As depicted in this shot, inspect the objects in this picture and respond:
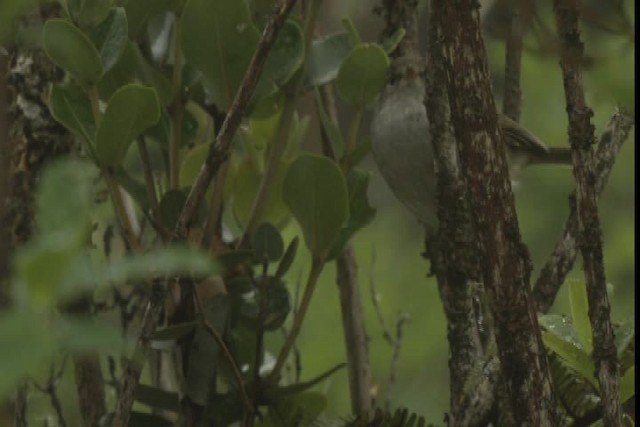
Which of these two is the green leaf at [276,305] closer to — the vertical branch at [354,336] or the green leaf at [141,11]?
the vertical branch at [354,336]

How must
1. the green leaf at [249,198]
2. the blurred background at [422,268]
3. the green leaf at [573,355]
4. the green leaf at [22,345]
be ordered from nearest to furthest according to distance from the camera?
the green leaf at [22,345]
the green leaf at [573,355]
the green leaf at [249,198]
the blurred background at [422,268]

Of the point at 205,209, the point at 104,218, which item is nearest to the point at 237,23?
the point at 205,209

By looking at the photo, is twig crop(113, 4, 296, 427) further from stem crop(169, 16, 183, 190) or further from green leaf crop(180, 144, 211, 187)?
green leaf crop(180, 144, 211, 187)

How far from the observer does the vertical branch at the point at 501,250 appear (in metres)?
0.89

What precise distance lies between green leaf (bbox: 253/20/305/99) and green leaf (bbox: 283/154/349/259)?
0.41ft

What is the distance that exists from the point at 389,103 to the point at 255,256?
0.80 meters

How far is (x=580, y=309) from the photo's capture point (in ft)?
3.40

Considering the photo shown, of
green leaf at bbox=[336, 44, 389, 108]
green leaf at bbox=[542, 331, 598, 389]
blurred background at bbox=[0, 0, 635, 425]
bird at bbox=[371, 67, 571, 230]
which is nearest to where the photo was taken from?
green leaf at bbox=[542, 331, 598, 389]

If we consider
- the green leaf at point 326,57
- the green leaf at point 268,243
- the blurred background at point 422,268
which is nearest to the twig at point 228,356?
the green leaf at point 268,243

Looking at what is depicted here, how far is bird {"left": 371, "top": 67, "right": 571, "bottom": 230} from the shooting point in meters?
1.77

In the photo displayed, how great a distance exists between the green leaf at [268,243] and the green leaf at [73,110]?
248 mm

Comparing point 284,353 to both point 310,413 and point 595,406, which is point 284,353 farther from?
point 595,406

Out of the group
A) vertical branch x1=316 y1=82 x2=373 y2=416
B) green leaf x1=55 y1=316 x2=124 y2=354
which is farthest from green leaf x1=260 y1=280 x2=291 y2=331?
green leaf x1=55 y1=316 x2=124 y2=354

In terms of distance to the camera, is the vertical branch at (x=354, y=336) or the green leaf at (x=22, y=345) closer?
the green leaf at (x=22, y=345)
